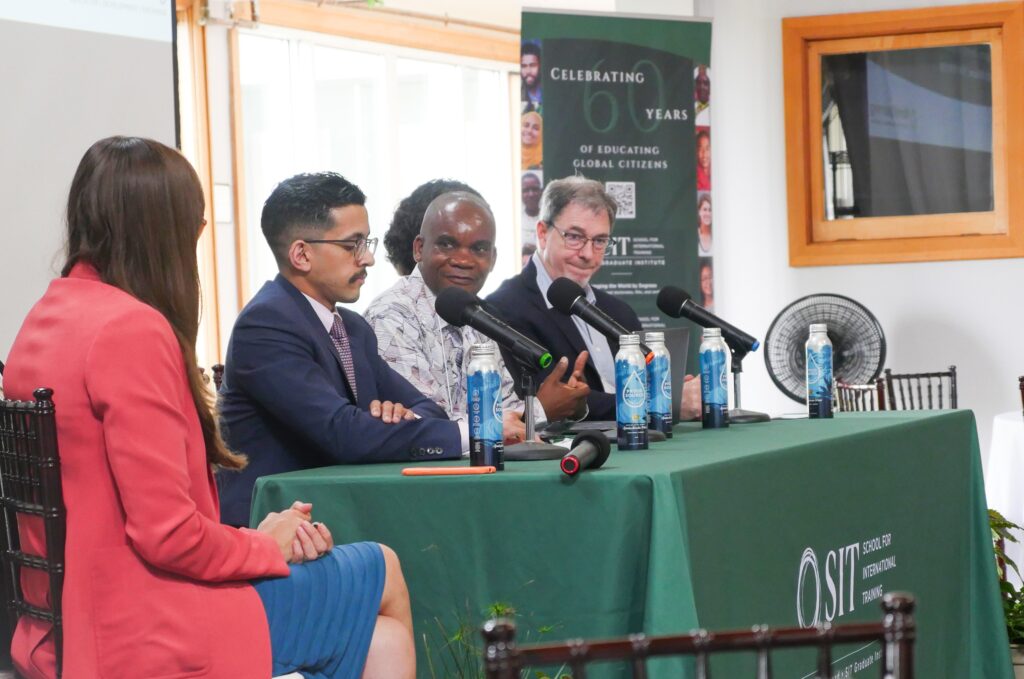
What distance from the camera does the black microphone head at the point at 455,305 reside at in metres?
2.34

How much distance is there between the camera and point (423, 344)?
10.4 ft

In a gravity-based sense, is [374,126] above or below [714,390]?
above

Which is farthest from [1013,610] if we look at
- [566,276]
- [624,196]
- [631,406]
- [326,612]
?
[624,196]

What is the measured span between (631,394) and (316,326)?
23.5 inches

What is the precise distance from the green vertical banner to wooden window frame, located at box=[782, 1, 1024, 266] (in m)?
0.51

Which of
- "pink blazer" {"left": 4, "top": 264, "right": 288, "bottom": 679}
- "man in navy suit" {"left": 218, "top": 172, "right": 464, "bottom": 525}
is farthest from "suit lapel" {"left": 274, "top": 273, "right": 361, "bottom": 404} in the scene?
"pink blazer" {"left": 4, "top": 264, "right": 288, "bottom": 679}

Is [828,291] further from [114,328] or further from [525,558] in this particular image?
[114,328]

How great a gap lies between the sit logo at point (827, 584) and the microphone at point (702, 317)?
1.74 feet

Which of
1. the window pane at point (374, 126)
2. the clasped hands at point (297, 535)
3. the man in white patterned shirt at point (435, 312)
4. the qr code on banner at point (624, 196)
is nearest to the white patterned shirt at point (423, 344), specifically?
the man in white patterned shirt at point (435, 312)

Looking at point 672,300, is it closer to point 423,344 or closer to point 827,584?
point 423,344

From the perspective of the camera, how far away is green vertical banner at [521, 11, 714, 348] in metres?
5.10

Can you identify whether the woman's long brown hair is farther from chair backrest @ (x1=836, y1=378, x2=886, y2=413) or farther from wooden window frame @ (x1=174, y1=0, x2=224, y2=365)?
wooden window frame @ (x1=174, y1=0, x2=224, y2=365)

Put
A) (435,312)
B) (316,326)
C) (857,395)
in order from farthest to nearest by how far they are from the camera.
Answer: (857,395)
(435,312)
(316,326)

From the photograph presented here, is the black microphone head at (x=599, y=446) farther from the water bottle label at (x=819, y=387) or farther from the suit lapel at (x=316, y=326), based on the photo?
the water bottle label at (x=819, y=387)
